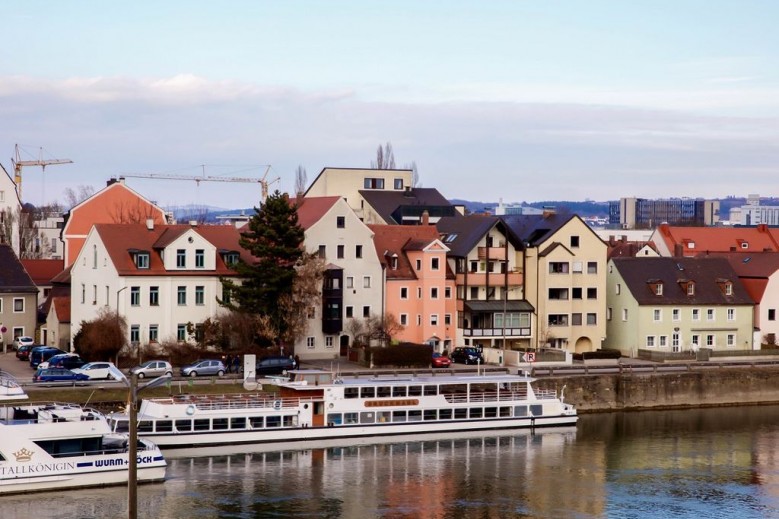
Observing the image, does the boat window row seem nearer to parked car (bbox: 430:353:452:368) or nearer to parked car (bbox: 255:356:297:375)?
parked car (bbox: 255:356:297:375)

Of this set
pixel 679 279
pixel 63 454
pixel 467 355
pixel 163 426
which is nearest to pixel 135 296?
pixel 163 426

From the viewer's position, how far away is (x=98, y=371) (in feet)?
247

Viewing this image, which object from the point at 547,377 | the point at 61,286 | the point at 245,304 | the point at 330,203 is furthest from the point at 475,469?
the point at 61,286

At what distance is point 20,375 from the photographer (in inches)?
3066

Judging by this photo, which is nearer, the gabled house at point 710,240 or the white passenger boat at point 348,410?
the white passenger boat at point 348,410

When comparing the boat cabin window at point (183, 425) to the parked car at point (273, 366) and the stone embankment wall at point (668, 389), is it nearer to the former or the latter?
the parked car at point (273, 366)

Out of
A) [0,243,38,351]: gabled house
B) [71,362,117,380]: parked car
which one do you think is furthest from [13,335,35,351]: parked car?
[71,362,117,380]: parked car

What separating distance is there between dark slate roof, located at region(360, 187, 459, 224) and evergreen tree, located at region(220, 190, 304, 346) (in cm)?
3463

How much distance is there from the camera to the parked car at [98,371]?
75.1 metres

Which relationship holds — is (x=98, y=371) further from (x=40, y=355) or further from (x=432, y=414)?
(x=432, y=414)

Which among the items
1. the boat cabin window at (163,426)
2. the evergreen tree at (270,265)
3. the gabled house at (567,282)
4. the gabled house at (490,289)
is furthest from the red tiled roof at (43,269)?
the boat cabin window at (163,426)

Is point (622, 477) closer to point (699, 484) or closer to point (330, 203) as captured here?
point (699, 484)

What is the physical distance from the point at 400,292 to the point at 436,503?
1586 inches

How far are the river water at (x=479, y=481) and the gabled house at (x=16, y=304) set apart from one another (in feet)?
111
